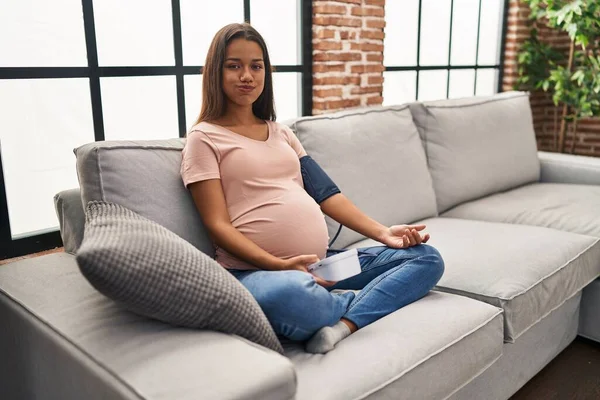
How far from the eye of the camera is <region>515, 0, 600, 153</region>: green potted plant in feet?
11.7

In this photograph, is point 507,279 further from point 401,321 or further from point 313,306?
point 313,306

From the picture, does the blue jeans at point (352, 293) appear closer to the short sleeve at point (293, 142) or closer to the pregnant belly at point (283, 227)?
the pregnant belly at point (283, 227)

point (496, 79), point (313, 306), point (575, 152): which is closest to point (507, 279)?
point (313, 306)

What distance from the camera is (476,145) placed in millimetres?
2717

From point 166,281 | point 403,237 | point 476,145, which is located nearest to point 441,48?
point 476,145

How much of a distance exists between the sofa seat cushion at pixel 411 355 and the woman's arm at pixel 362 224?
20 cm

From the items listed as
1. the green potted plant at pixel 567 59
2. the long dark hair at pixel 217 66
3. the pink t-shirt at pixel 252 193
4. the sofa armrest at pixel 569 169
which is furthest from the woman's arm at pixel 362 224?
the green potted plant at pixel 567 59

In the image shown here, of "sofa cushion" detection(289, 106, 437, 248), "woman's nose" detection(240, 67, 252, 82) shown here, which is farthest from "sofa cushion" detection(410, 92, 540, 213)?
"woman's nose" detection(240, 67, 252, 82)

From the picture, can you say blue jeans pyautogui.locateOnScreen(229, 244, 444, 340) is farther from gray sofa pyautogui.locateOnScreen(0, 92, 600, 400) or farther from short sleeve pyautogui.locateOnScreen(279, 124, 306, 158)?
short sleeve pyautogui.locateOnScreen(279, 124, 306, 158)

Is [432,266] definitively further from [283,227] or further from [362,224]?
[283,227]

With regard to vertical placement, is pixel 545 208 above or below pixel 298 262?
below

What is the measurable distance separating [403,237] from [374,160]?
2.06ft

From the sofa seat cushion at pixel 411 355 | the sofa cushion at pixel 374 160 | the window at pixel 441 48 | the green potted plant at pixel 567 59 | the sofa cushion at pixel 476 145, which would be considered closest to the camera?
the sofa seat cushion at pixel 411 355

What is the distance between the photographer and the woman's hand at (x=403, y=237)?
164 centimetres
